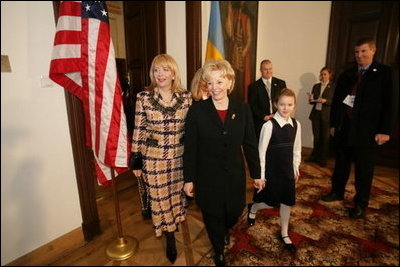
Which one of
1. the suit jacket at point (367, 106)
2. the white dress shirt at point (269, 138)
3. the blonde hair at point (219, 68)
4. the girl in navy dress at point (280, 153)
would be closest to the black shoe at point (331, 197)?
the suit jacket at point (367, 106)

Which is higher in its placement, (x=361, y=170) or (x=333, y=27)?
(x=333, y=27)

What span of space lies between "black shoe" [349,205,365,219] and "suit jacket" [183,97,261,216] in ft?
4.54

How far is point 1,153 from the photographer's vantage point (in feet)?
4.82

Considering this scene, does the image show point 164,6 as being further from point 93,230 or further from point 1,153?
point 93,230

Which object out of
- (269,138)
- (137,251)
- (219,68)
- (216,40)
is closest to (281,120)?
(269,138)

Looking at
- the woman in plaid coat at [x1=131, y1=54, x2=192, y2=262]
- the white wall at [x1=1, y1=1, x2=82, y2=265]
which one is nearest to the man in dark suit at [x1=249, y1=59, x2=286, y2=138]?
the woman in plaid coat at [x1=131, y1=54, x2=192, y2=262]

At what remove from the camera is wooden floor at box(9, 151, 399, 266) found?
1.73 m

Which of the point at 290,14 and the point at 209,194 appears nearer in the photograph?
the point at 290,14

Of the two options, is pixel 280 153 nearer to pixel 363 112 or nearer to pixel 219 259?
pixel 219 259

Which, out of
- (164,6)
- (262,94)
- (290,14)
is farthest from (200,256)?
(164,6)

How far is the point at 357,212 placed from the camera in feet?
7.12

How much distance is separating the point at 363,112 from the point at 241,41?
140 cm

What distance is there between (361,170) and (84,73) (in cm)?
238

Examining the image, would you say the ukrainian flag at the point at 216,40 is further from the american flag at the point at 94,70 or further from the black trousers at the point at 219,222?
the black trousers at the point at 219,222
